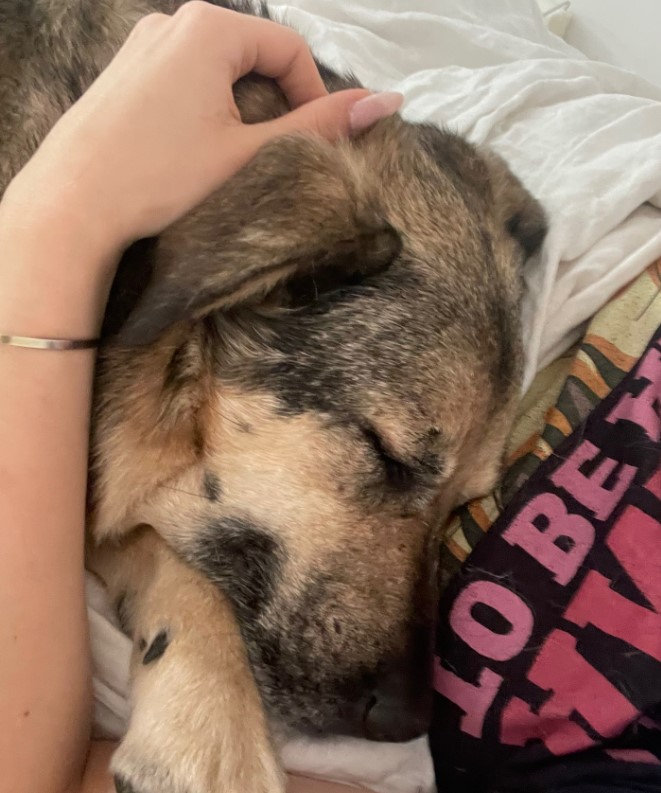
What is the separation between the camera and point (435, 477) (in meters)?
1.19

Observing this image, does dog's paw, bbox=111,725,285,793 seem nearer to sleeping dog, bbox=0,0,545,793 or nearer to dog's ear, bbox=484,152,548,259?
sleeping dog, bbox=0,0,545,793

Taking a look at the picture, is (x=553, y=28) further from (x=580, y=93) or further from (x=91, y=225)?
(x=91, y=225)

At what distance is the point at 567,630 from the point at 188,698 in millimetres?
544

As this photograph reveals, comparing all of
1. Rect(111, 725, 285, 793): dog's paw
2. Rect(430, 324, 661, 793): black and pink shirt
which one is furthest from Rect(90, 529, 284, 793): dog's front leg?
Rect(430, 324, 661, 793): black and pink shirt

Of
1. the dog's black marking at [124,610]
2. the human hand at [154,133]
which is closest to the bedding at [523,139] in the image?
the dog's black marking at [124,610]

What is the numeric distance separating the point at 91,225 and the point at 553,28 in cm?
254

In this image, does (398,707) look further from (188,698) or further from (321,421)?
(321,421)

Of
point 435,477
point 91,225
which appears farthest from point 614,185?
point 91,225

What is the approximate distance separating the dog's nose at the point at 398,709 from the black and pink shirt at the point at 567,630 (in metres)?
0.07

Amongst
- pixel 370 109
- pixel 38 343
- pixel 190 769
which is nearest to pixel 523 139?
pixel 370 109

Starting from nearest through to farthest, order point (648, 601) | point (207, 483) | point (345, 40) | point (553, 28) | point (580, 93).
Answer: point (648, 601) → point (207, 483) → point (580, 93) → point (345, 40) → point (553, 28)

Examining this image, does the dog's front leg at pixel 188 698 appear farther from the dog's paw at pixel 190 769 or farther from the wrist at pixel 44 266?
the wrist at pixel 44 266

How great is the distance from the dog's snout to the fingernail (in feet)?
2.91

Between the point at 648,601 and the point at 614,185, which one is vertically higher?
the point at 614,185
